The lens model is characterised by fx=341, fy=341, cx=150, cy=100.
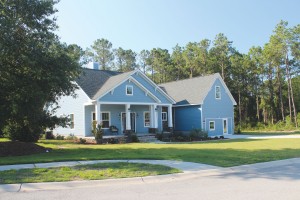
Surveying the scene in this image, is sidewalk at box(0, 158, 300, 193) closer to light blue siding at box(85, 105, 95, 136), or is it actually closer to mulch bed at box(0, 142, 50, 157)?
mulch bed at box(0, 142, 50, 157)

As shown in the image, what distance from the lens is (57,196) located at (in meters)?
7.64

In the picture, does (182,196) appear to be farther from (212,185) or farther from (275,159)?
(275,159)

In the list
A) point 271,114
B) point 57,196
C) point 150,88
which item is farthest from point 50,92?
point 271,114

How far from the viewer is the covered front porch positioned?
1193 inches

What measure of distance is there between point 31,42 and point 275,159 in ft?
42.0

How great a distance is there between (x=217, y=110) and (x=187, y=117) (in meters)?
3.42

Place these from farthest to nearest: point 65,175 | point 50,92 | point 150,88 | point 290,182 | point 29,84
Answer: point 150,88
point 50,92
point 29,84
point 65,175
point 290,182

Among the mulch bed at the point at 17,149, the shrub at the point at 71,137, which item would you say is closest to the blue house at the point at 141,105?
the shrub at the point at 71,137

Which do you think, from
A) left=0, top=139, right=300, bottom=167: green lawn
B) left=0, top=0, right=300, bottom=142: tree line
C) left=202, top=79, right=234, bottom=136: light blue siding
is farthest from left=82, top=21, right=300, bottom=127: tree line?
left=0, top=139, right=300, bottom=167: green lawn

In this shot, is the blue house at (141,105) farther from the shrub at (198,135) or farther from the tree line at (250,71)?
the tree line at (250,71)

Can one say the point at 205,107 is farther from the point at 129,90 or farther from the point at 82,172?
the point at 82,172

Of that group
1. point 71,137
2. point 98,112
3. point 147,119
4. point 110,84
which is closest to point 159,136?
point 147,119

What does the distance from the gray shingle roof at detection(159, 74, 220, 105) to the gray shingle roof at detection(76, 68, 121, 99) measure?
8.22 metres

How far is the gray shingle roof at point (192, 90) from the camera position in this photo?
117 feet
